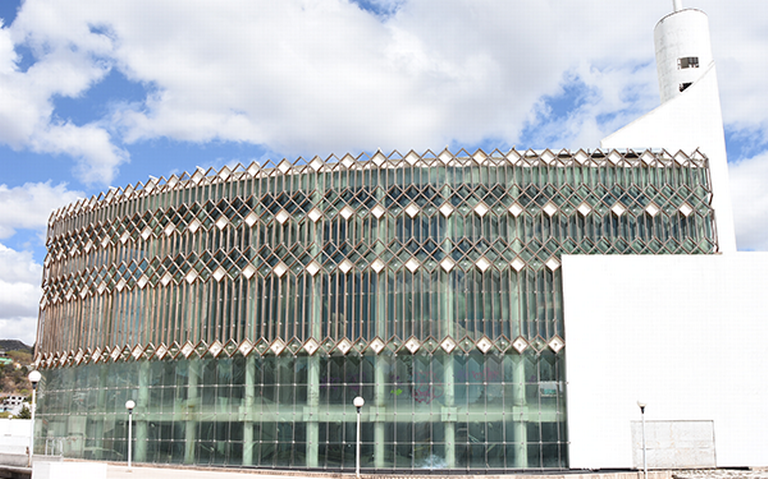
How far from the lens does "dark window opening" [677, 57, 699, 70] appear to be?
157ft

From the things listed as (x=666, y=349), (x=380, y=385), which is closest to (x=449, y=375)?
(x=380, y=385)

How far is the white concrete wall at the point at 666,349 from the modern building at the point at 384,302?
2.07ft

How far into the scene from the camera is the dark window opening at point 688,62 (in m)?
47.9

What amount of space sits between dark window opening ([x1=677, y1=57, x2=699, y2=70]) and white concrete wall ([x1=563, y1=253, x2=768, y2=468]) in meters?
18.0

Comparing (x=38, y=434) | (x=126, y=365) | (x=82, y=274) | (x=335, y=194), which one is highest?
(x=335, y=194)

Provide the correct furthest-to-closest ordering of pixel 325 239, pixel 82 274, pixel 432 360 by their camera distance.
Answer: pixel 82 274 → pixel 325 239 → pixel 432 360

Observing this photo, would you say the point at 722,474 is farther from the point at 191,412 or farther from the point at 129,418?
the point at 129,418

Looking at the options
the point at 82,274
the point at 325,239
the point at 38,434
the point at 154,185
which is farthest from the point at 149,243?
the point at 38,434

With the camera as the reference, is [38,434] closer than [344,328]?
No

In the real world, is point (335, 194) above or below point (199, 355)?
above

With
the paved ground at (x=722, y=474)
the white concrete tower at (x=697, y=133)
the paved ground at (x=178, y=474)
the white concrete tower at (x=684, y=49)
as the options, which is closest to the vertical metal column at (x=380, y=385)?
the paved ground at (x=178, y=474)

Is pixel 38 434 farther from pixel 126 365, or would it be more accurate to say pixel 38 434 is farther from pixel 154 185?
pixel 154 185

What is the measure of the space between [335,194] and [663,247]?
1896 cm

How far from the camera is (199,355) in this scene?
3938 cm
